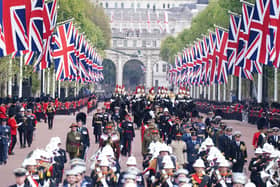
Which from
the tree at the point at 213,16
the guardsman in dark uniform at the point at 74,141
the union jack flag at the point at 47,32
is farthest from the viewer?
the tree at the point at 213,16

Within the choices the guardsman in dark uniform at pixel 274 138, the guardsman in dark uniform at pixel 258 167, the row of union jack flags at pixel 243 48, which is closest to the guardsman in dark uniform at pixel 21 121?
the row of union jack flags at pixel 243 48

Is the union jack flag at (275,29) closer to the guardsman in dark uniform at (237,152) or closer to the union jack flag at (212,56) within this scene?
the guardsman in dark uniform at (237,152)

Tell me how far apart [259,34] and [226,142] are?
14285 mm

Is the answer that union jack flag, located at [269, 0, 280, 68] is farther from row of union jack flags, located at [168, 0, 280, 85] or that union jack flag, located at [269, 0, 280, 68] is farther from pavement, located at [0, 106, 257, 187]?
pavement, located at [0, 106, 257, 187]

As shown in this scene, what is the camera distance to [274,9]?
37.5m

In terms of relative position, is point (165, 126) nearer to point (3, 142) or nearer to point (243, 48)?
point (3, 142)

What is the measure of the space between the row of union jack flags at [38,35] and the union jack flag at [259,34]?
8.24 m

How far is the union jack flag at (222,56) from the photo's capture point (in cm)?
6022

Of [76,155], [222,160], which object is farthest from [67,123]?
[222,160]

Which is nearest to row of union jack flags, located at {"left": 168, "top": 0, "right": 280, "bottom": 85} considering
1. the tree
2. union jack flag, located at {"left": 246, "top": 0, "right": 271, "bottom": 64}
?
union jack flag, located at {"left": 246, "top": 0, "right": 271, "bottom": 64}

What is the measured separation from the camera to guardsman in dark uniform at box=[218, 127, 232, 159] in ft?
84.2

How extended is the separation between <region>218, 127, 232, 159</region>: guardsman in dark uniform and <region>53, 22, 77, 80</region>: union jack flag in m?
29.2

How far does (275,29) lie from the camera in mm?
37344

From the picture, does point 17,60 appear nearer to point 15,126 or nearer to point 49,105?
point 49,105
